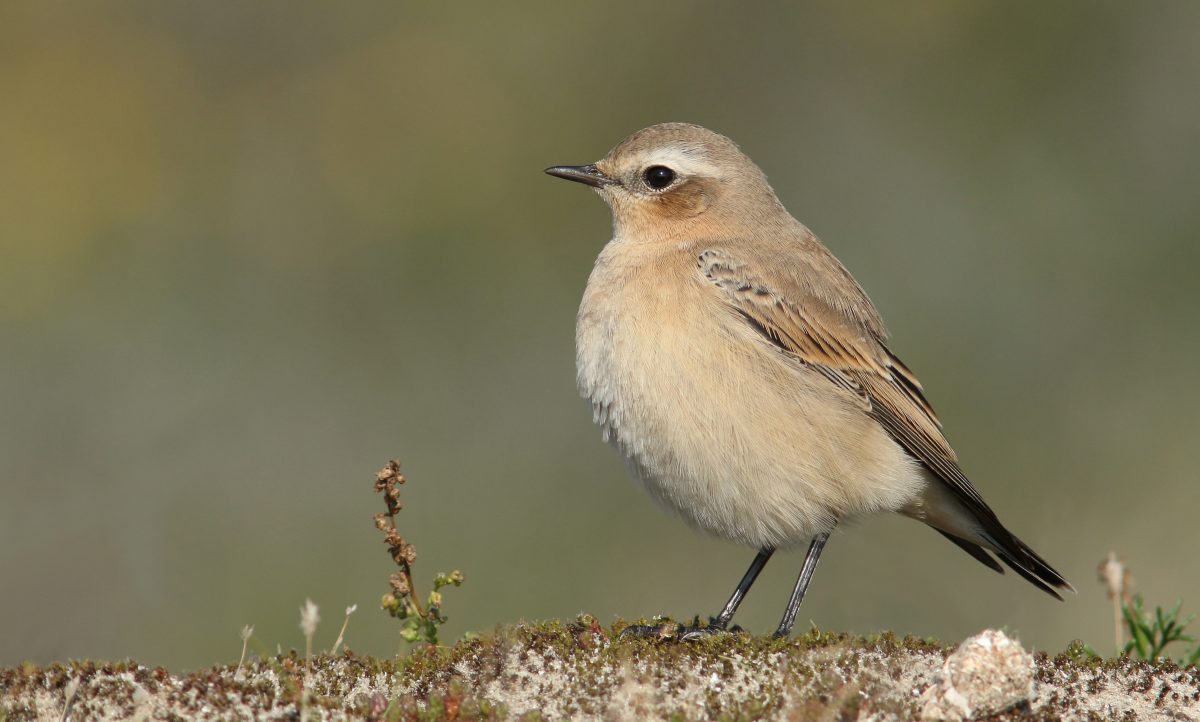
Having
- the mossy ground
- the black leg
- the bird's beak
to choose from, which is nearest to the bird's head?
the bird's beak

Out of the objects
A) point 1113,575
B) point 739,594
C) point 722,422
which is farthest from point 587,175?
point 1113,575

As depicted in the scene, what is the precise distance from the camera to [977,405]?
11.9 m

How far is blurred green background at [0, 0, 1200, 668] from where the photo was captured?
401 inches

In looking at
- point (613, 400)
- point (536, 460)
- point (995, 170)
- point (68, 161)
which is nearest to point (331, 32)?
point (68, 161)

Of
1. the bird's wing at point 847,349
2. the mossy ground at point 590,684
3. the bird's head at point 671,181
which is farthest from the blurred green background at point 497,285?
the mossy ground at point 590,684

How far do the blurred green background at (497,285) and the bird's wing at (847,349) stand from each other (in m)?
2.43

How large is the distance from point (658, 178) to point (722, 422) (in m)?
1.88

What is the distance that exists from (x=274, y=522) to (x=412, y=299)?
260cm

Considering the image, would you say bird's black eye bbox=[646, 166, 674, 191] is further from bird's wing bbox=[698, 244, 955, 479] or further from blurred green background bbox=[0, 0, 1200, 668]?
blurred green background bbox=[0, 0, 1200, 668]

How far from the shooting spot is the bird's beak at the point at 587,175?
776 centimetres

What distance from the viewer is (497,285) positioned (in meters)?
12.2

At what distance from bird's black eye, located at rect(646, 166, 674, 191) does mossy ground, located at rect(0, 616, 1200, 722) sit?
9.43 feet

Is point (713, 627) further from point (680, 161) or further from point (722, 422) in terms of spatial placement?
point (680, 161)

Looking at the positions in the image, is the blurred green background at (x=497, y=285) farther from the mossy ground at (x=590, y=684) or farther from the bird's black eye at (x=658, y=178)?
the mossy ground at (x=590, y=684)
